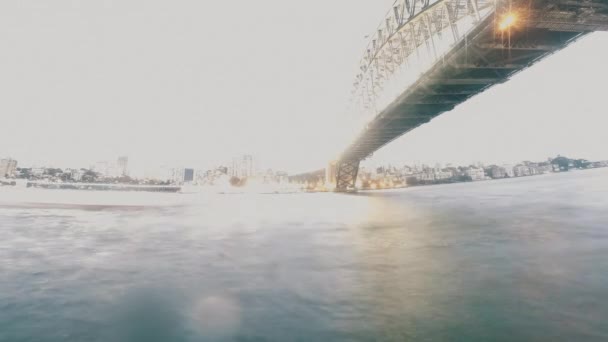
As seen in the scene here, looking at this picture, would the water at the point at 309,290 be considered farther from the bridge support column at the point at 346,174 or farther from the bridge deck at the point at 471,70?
the bridge support column at the point at 346,174

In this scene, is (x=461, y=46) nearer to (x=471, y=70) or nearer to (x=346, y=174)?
(x=471, y=70)

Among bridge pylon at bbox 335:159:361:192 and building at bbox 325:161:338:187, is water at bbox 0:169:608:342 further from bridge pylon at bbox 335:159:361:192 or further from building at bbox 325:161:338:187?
building at bbox 325:161:338:187

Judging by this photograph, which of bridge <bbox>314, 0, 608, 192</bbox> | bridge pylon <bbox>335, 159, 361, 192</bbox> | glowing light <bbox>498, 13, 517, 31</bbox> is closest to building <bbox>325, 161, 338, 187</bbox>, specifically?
bridge pylon <bbox>335, 159, 361, 192</bbox>

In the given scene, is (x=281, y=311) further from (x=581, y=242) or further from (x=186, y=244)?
(x=581, y=242)

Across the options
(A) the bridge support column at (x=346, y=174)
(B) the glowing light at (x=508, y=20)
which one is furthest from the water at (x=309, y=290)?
(A) the bridge support column at (x=346, y=174)

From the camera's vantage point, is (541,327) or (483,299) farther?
Result: (483,299)

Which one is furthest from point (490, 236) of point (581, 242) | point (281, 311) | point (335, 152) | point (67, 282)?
point (335, 152)

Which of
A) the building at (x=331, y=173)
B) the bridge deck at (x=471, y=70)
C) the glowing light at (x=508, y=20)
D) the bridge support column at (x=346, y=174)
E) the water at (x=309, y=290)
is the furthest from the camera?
the building at (x=331, y=173)

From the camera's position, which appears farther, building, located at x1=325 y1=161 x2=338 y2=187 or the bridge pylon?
building, located at x1=325 y1=161 x2=338 y2=187
